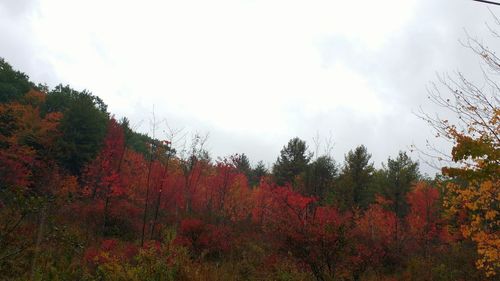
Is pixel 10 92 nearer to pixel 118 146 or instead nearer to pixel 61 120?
pixel 61 120

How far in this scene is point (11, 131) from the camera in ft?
100

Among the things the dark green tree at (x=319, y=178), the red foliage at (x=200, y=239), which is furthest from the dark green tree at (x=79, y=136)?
the dark green tree at (x=319, y=178)

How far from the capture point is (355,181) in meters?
30.1

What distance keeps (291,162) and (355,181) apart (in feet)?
28.9

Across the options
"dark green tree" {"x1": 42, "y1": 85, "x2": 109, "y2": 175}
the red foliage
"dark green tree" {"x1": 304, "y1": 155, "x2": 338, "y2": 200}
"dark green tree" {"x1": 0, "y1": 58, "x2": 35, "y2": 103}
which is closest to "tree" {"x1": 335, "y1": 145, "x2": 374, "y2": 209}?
"dark green tree" {"x1": 304, "y1": 155, "x2": 338, "y2": 200}

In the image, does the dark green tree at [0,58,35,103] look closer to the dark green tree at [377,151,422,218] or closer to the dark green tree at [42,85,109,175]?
the dark green tree at [42,85,109,175]

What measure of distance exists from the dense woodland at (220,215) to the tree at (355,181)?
0.35ft

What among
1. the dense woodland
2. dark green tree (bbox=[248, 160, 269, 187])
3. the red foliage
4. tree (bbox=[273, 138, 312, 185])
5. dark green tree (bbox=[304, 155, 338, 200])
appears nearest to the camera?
the dense woodland

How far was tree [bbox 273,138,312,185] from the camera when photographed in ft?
122

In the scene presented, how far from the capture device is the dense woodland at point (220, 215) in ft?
26.4

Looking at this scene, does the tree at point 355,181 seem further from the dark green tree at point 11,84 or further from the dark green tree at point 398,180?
the dark green tree at point 11,84

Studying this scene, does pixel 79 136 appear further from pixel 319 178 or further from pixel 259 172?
pixel 259 172

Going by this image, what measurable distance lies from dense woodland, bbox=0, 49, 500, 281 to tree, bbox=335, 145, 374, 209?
107mm

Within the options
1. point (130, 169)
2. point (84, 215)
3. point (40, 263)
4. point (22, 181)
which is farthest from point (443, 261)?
point (130, 169)
